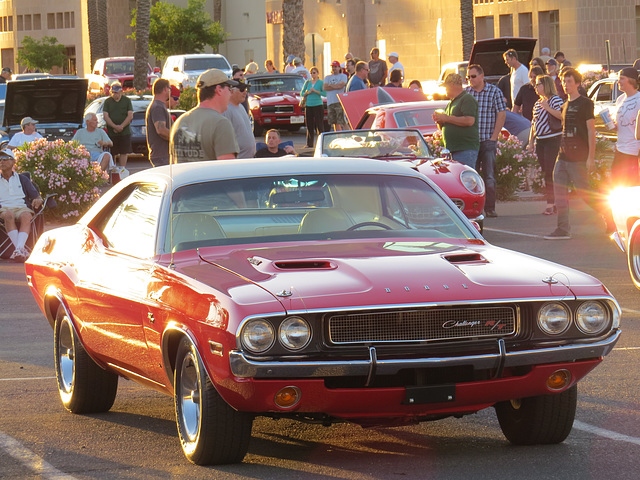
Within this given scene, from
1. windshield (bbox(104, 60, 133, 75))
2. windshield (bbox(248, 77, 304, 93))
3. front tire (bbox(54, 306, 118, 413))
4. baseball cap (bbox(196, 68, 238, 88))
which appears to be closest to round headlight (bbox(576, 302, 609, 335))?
front tire (bbox(54, 306, 118, 413))

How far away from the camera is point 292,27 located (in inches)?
1647

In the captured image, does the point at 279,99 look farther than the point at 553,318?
Yes

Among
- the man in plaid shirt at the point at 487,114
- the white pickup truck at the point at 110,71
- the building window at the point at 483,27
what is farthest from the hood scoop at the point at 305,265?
the building window at the point at 483,27

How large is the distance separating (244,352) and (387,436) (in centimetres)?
142

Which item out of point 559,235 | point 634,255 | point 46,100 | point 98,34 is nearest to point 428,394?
point 634,255

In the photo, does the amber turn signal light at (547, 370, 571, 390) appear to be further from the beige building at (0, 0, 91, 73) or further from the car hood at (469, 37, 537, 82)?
the beige building at (0, 0, 91, 73)

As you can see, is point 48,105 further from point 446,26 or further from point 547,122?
point 446,26

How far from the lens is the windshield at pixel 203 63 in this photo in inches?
1826

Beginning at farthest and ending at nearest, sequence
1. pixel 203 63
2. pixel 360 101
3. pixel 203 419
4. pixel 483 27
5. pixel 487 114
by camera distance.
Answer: pixel 483 27
pixel 203 63
pixel 360 101
pixel 487 114
pixel 203 419

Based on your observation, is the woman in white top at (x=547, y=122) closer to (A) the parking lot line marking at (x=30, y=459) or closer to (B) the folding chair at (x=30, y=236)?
(B) the folding chair at (x=30, y=236)

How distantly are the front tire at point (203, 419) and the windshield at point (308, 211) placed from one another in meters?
0.76

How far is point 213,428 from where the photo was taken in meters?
5.64

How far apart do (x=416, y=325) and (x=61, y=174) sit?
1349 centimetres

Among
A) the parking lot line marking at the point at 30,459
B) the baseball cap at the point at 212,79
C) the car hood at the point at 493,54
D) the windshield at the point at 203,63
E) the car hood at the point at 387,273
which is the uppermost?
the windshield at the point at 203,63
